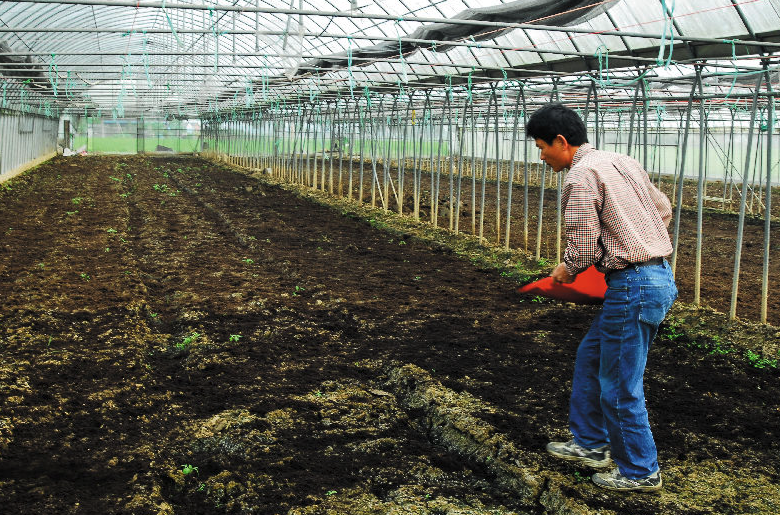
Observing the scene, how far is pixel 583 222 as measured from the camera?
3729 mm

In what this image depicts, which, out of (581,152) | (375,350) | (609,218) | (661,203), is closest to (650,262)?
(609,218)

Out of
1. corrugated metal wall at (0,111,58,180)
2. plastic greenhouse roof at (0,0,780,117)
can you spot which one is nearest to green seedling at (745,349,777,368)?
plastic greenhouse roof at (0,0,780,117)

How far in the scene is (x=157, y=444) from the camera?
466cm

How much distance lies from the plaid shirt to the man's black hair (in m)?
0.18

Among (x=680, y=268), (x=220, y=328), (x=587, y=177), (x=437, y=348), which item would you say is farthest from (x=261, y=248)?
(x=587, y=177)

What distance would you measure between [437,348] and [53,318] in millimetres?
3888

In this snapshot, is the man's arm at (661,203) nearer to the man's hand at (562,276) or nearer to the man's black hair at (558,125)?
the man's black hair at (558,125)

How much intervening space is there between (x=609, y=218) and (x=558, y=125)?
1.90 ft

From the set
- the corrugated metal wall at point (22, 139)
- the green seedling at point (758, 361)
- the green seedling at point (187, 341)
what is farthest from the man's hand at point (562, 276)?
the corrugated metal wall at point (22, 139)

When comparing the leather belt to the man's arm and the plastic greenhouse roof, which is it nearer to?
the man's arm

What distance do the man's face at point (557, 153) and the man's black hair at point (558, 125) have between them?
0.9 inches

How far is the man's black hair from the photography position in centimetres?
390

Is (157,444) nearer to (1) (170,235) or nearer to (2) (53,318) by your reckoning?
(2) (53,318)

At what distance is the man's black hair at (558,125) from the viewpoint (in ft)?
12.8
